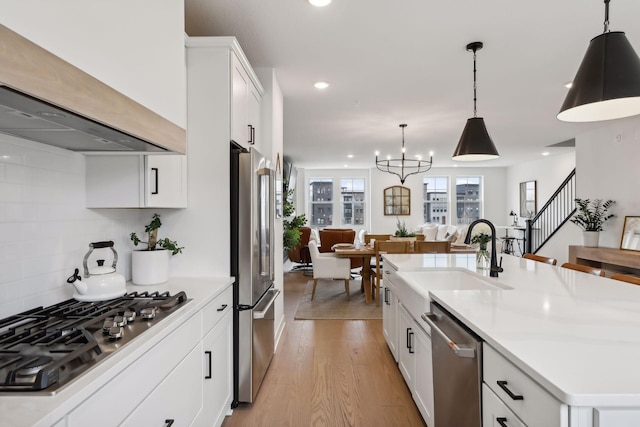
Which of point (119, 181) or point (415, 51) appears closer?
point (119, 181)

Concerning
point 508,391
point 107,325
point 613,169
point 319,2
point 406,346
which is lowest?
point 406,346

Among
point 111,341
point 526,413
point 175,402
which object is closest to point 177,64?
point 111,341

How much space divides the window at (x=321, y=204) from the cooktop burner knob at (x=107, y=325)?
10.1m

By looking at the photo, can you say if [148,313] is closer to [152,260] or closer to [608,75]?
[152,260]

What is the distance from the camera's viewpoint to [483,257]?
104 inches

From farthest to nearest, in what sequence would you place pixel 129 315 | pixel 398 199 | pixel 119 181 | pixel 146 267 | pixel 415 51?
pixel 398 199
pixel 415 51
pixel 146 267
pixel 119 181
pixel 129 315

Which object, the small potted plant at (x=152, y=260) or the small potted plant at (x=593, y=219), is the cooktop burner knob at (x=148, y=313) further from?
the small potted plant at (x=593, y=219)

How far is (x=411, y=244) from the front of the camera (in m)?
5.29

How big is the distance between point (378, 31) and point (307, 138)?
4018 mm

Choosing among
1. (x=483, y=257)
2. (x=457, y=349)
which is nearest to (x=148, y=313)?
(x=457, y=349)

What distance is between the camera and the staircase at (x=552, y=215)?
729cm

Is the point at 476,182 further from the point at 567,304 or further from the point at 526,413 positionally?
the point at 526,413

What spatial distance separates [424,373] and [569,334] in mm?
1032

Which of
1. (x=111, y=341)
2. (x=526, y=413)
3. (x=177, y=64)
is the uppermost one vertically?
(x=177, y=64)
